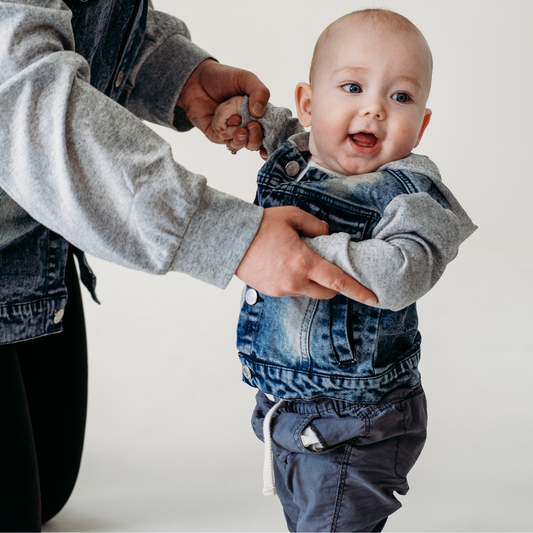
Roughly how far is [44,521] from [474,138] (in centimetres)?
223

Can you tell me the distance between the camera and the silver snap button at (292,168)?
4.06ft

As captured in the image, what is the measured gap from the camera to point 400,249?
1014 millimetres

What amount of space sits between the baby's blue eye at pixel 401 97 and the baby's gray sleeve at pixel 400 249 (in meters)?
0.19

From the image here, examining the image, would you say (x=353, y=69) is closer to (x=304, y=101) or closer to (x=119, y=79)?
(x=304, y=101)

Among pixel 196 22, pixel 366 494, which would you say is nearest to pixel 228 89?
pixel 366 494

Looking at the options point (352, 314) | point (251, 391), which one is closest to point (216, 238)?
point (352, 314)

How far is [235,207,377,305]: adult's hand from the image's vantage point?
0.95 metres

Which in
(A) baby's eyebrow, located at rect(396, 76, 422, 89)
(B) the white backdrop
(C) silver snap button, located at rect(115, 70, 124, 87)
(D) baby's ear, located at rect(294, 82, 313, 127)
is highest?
(A) baby's eyebrow, located at rect(396, 76, 422, 89)

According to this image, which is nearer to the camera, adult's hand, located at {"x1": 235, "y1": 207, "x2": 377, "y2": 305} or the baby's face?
adult's hand, located at {"x1": 235, "y1": 207, "x2": 377, "y2": 305}

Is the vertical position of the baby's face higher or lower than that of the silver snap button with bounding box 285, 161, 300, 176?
higher

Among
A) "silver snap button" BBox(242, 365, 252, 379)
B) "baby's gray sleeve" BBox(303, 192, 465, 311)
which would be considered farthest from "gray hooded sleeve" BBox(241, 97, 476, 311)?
"silver snap button" BBox(242, 365, 252, 379)

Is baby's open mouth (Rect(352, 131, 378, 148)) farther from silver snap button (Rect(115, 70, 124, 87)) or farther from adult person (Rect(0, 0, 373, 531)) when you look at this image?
silver snap button (Rect(115, 70, 124, 87))

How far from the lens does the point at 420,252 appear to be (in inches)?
40.5

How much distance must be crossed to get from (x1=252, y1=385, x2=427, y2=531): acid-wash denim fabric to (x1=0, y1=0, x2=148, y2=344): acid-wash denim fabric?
462 mm
